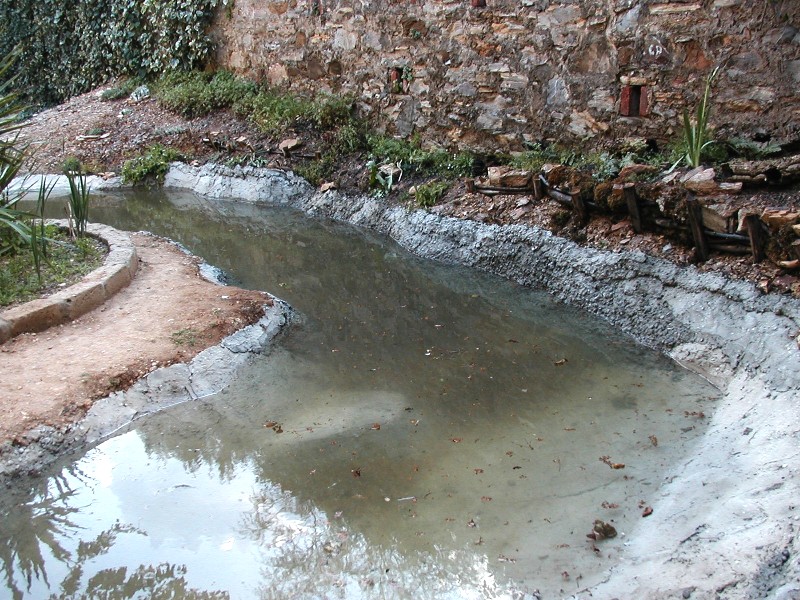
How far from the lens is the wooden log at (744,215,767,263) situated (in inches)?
199

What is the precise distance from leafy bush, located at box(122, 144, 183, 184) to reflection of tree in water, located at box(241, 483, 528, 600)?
25.9 ft

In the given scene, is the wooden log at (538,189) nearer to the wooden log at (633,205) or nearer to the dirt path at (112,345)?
the wooden log at (633,205)

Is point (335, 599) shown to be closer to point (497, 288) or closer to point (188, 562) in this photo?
point (188, 562)

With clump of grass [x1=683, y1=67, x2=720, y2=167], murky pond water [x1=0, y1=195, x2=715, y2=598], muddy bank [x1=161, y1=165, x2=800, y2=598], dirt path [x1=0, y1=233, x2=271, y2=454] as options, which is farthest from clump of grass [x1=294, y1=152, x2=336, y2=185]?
clump of grass [x1=683, y1=67, x2=720, y2=167]

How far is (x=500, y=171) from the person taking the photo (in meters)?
7.50

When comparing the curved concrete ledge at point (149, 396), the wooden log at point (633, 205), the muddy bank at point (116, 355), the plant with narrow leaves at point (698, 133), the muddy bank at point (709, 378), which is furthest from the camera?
the plant with narrow leaves at point (698, 133)

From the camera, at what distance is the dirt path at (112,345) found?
14.6 feet

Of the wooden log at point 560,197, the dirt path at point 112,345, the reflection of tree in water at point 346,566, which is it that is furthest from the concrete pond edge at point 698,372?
the reflection of tree in water at point 346,566

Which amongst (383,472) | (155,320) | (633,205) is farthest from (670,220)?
(155,320)

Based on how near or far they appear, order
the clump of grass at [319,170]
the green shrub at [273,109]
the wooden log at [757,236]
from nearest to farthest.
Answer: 1. the wooden log at [757,236]
2. the clump of grass at [319,170]
3. the green shrub at [273,109]

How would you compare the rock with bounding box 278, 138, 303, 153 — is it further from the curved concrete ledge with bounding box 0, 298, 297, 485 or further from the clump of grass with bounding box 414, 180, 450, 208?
the curved concrete ledge with bounding box 0, 298, 297, 485

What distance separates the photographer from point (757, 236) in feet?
16.6

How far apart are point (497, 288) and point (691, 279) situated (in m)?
1.75

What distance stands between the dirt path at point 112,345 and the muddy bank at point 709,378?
90.7 inches
